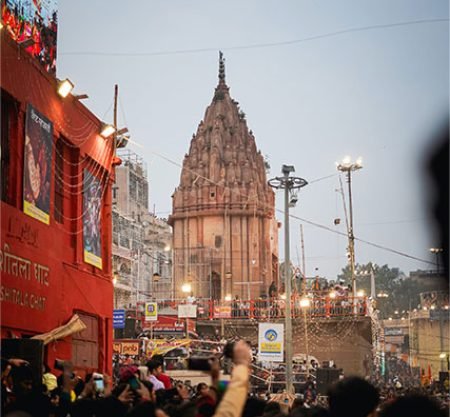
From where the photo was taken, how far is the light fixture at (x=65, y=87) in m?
20.1

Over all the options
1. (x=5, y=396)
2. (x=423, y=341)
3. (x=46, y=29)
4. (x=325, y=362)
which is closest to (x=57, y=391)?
(x=5, y=396)

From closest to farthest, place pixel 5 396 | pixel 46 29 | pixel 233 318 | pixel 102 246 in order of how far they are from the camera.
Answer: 1. pixel 5 396
2. pixel 102 246
3. pixel 46 29
4. pixel 233 318

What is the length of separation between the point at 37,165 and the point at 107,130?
472 cm

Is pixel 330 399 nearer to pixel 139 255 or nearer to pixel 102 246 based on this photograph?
pixel 102 246

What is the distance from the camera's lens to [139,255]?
73.4 m

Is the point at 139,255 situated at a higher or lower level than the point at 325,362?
higher

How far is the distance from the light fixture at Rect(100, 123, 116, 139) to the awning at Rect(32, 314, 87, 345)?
222 inches

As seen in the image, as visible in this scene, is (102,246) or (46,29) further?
(46,29)

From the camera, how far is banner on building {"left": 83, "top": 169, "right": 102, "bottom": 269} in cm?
→ 2241

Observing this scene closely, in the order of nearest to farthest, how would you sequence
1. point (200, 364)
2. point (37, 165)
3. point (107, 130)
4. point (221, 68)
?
point (200, 364), point (37, 165), point (107, 130), point (221, 68)

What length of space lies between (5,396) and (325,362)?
36263mm

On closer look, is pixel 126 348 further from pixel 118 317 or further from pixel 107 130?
pixel 107 130

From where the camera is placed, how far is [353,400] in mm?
4879

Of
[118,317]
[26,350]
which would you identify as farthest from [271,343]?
[118,317]
